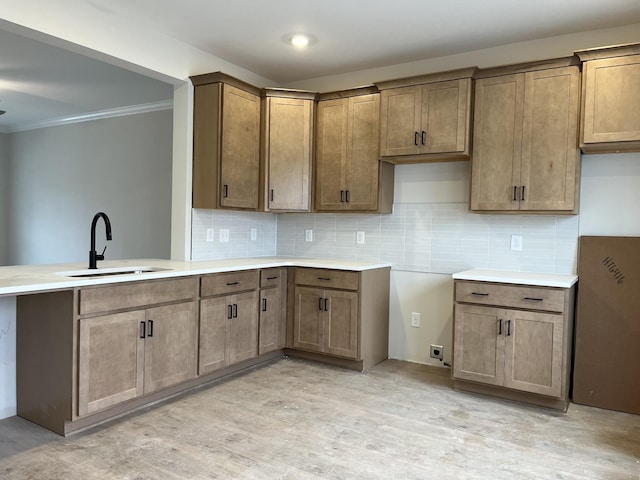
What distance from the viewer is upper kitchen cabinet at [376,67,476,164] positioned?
3381 mm

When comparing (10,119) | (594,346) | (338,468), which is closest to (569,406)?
(594,346)

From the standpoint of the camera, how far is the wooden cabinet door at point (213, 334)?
10.6ft

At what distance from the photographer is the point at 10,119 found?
6.68m

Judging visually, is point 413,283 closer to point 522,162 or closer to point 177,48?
point 522,162

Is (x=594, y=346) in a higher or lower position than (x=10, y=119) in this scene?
lower

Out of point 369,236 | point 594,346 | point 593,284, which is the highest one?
point 369,236

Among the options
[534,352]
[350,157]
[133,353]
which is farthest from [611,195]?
[133,353]

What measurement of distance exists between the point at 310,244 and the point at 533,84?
7.64 feet

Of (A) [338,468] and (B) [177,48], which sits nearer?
(A) [338,468]

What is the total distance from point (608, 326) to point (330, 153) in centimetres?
245

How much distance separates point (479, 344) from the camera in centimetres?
317

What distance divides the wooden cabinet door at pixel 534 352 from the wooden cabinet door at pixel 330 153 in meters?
1.71

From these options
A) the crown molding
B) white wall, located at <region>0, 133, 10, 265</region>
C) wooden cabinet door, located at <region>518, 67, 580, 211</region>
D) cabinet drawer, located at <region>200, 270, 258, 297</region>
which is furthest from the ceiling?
white wall, located at <region>0, 133, 10, 265</region>

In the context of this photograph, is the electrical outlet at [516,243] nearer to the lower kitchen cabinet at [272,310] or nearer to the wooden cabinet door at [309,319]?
A: the wooden cabinet door at [309,319]
